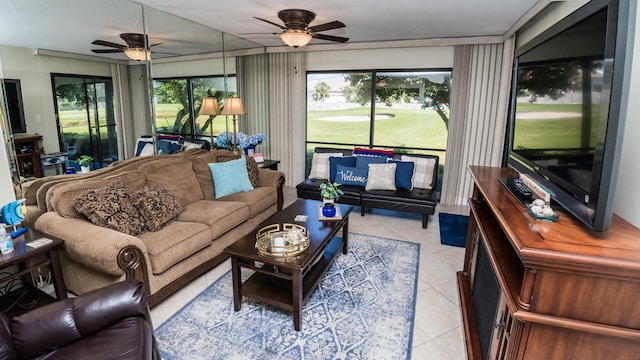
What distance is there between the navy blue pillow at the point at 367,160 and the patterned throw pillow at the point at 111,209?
3004 mm

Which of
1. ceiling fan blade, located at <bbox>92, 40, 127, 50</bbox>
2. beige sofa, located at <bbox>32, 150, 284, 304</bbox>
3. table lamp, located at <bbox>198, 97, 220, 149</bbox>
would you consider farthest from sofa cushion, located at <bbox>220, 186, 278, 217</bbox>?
ceiling fan blade, located at <bbox>92, 40, 127, 50</bbox>

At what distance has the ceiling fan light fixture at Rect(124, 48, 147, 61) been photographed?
11.4 ft

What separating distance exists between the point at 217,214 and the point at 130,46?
2.03m

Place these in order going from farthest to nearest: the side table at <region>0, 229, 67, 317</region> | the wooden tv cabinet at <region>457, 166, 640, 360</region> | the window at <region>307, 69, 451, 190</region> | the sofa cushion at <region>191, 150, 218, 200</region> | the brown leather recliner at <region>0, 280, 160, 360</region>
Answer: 1. the window at <region>307, 69, 451, 190</region>
2. the sofa cushion at <region>191, 150, 218, 200</region>
3. the side table at <region>0, 229, 67, 317</region>
4. the brown leather recliner at <region>0, 280, 160, 360</region>
5. the wooden tv cabinet at <region>457, 166, 640, 360</region>

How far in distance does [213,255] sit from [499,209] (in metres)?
2.48

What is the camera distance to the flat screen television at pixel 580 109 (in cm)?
112

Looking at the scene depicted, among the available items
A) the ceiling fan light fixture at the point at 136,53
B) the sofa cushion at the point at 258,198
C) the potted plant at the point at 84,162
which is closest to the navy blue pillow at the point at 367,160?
the sofa cushion at the point at 258,198

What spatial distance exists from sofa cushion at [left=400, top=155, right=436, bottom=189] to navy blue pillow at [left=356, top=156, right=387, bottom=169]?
478 mm

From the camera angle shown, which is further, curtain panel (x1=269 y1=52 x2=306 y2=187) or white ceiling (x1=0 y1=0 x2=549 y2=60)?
curtain panel (x1=269 y1=52 x2=306 y2=187)

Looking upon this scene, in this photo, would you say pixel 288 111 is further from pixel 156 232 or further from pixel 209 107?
pixel 156 232

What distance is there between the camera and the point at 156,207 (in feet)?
9.55

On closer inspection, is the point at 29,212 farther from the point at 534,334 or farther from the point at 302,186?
the point at 534,334

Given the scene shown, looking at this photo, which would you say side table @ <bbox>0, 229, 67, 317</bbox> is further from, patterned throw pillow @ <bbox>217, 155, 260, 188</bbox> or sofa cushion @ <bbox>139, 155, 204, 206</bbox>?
patterned throw pillow @ <bbox>217, 155, 260, 188</bbox>

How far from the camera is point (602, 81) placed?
1181 millimetres
